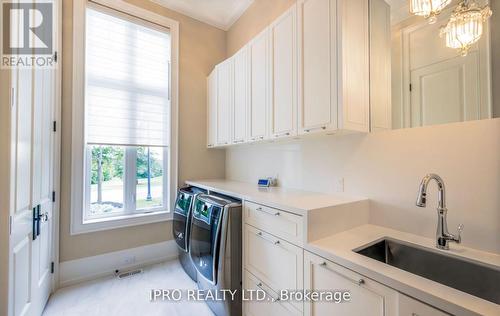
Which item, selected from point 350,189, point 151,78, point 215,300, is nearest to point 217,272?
point 215,300

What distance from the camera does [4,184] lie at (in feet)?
3.60

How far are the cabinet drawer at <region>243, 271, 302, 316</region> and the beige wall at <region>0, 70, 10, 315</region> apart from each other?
4.58ft

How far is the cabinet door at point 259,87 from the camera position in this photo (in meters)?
2.05

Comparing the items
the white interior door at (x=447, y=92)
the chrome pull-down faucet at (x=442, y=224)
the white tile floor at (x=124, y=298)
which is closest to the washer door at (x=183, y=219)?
the white tile floor at (x=124, y=298)

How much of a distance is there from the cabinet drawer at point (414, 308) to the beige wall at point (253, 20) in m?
2.62

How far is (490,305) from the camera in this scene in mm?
713

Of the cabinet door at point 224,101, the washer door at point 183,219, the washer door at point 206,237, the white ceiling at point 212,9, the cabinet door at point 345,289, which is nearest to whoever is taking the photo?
the cabinet door at point 345,289

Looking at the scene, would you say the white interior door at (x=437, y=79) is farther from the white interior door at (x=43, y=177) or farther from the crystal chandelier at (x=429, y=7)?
the white interior door at (x=43, y=177)

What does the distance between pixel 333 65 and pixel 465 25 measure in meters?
0.71

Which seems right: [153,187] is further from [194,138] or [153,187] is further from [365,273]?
[365,273]

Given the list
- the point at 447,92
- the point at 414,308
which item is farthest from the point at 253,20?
the point at 414,308

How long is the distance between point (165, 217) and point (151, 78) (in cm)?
178

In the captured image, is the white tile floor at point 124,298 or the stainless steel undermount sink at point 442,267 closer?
the stainless steel undermount sink at point 442,267

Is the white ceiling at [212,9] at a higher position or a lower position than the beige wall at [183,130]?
higher
